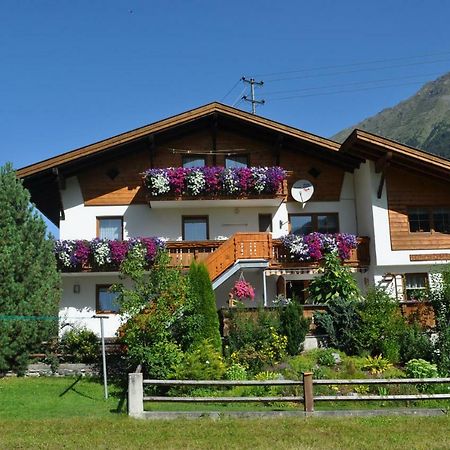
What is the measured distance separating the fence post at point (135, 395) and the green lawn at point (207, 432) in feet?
1.03

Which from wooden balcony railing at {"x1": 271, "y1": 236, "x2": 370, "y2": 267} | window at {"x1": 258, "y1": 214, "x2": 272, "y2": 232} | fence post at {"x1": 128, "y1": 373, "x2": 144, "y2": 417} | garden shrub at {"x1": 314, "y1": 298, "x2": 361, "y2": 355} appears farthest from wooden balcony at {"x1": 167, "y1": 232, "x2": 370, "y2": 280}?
fence post at {"x1": 128, "y1": 373, "x2": 144, "y2": 417}

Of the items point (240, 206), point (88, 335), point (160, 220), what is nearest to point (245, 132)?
point (240, 206)

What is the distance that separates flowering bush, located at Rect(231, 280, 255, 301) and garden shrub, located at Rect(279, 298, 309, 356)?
333cm

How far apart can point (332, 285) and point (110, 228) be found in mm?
8759

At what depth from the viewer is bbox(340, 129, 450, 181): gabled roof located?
2180cm

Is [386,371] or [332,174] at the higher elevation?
[332,174]

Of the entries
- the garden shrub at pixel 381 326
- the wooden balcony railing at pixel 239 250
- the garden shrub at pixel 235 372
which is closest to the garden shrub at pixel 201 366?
the garden shrub at pixel 235 372

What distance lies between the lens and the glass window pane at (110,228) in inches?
915

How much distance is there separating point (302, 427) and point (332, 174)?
1470 cm

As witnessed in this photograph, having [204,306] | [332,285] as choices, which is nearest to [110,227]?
[204,306]

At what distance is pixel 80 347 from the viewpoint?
1836 cm

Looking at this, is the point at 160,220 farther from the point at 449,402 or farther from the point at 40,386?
the point at 449,402

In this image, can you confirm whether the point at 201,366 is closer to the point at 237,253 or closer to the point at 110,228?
the point at 237,253

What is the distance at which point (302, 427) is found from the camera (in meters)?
11.1
